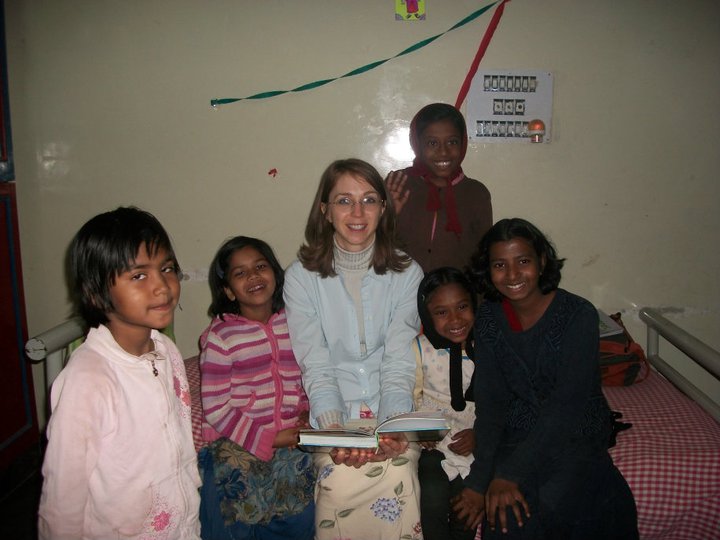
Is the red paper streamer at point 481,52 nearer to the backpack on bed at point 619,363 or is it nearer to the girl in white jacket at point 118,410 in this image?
the backpack on bed at point 619,363

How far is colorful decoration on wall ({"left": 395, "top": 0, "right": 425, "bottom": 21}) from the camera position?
94.7 inches

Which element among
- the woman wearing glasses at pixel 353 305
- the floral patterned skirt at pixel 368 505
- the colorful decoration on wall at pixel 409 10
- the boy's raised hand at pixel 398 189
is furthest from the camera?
the colorful decoration on wall at pixel 409 10

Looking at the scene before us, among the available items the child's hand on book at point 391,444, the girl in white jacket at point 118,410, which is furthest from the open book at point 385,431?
the girl in white jacket at point 118,410

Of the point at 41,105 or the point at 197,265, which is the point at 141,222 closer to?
the point at 197,265

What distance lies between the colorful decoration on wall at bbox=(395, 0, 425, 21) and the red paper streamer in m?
0.33

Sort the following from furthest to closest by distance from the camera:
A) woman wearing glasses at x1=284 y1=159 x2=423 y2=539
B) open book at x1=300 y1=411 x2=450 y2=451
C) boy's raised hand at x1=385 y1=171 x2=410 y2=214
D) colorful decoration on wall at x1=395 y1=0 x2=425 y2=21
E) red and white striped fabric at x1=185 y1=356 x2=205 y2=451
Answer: colorful decoration on wall at x1=395 y1=0 x2=425 y2=21 → boy's raised hand at x1=385 y1=171 x2=410 y2=214 → red and white striped fabric at x1=185 y1=356 x2=205 y2=451 → woman wearing glasses at x1=284 y1=159 x2=423 y2=539 → open book at x1=300 y1=411 x2=450 y2=451

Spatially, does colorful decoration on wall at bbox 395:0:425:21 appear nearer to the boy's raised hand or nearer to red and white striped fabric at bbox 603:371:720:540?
the boy's raised hand

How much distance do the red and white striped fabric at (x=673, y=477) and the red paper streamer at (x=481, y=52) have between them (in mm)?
1717

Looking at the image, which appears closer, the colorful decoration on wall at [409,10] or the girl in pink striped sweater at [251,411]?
the girl in pink striped sweater at [251,411]

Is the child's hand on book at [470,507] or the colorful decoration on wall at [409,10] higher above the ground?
the colorful decoration on wall at [409,10]

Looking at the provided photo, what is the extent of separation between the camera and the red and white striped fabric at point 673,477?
5.02 ft

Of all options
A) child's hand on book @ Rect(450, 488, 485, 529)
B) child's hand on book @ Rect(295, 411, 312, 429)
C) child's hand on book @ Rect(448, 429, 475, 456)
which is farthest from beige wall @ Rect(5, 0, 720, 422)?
child's hand on book @ Rect(450, 488, 485, 529)

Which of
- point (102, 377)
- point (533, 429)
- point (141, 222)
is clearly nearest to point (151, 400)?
point (102, 377)

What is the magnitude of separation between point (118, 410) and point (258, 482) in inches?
22.7
